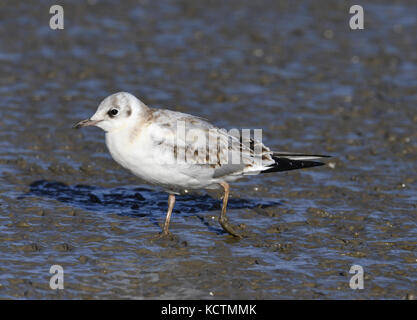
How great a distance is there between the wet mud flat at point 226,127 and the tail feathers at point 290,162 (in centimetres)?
Answer: 76

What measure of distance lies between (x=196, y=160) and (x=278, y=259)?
1515 millimetres

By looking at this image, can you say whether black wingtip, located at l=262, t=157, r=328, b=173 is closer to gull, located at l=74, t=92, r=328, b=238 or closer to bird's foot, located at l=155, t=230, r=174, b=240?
gull, located at l=74, t=92, r=328, b=238

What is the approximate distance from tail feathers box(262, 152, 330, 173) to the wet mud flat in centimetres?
76

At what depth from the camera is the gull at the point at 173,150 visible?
28.7ft

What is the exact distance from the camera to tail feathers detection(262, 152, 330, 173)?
9.65 m

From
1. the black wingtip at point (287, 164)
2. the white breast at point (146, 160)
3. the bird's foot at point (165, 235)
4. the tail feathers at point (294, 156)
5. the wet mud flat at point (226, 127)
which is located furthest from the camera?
the tail feathers at point (294, 156)

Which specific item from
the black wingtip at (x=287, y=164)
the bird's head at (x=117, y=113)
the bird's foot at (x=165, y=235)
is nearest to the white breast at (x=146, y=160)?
the bird's head at (x=117, y=113)

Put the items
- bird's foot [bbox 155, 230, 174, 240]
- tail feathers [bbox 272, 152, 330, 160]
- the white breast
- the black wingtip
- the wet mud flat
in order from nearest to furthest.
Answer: the wet mud flat, the white breast, bird's foot [bbox 155, 230, 174, 240], the black wingtip, tail feathers [bbox 272, 152, 330, 160]

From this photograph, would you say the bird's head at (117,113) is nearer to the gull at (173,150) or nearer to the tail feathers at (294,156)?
the gull at (173,150)

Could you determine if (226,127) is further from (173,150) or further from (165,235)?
(173,150)

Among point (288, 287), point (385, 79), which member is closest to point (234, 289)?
point (288, 287)

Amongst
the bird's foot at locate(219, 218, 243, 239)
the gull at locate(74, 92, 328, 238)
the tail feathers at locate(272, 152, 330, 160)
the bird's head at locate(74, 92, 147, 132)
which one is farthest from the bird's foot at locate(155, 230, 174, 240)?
the tail feathers at locate(272, 152, 330, 160)

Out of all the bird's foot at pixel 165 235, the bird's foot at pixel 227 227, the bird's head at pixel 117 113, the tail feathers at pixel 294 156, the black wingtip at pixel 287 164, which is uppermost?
the bird's head at pixel 117 113

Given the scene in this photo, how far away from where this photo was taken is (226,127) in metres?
13.3
